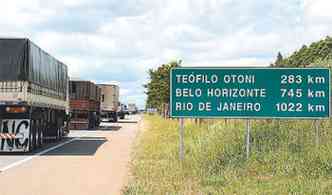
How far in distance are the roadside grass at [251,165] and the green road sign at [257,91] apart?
82 cm

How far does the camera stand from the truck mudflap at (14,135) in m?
21.1

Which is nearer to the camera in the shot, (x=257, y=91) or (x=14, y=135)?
(x=257, y=91)

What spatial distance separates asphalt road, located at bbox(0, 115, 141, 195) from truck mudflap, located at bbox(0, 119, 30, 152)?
0.50m

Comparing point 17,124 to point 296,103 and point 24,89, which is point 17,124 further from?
point 296,103

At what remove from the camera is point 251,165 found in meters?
14.1

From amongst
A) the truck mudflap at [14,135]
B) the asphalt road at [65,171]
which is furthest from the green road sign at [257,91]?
the truck mudflap at [14,135]

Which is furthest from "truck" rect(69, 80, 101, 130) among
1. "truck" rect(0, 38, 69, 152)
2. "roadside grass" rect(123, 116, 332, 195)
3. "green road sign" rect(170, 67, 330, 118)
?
"green road sign" rect(170, 67, 330, 118)

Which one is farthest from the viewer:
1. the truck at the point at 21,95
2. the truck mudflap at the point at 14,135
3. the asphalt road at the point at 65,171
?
the truck mudflap at the point at 14,135

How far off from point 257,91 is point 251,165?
2089 mm

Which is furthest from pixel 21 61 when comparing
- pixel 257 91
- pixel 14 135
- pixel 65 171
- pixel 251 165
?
pixel 251 165

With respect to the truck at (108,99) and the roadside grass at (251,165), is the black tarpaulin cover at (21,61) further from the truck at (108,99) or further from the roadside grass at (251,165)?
the truck at (108,99)

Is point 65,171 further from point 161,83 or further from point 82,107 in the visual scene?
point 161,83

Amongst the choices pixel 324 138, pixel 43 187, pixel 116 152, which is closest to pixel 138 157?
pixel 116 152

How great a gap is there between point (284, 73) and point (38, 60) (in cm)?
1065
